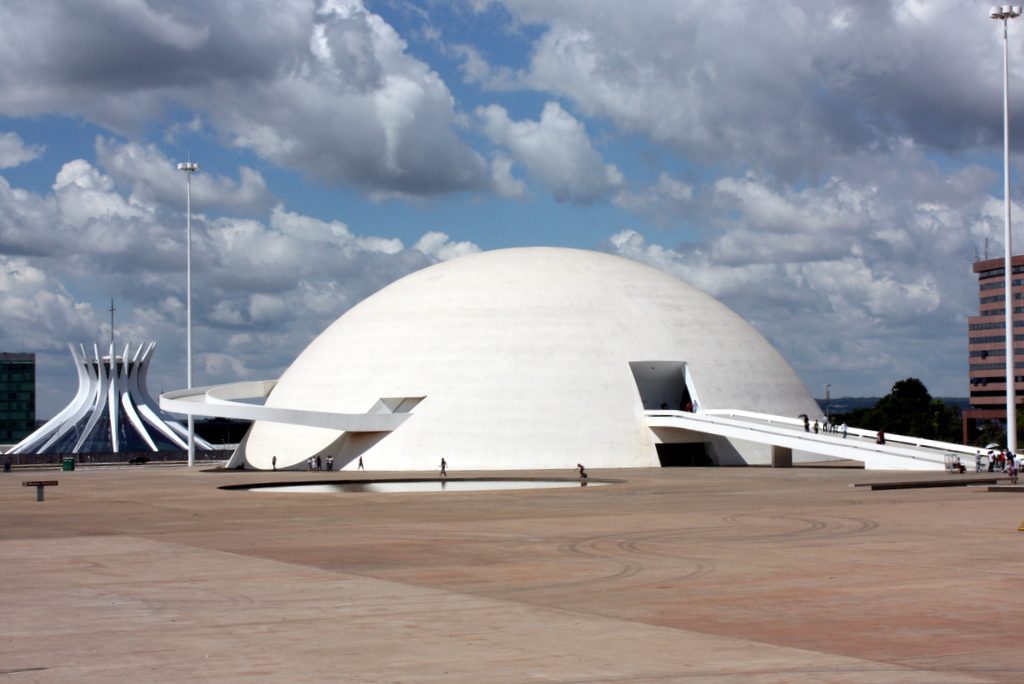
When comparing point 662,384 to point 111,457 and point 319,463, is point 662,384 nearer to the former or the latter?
point 319,463

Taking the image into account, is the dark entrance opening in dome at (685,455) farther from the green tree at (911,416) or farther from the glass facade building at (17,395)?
the glass facade building at (17,395)

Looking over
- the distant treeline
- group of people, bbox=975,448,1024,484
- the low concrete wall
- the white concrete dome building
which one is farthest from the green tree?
group of people, bbox=975,448,1024,484

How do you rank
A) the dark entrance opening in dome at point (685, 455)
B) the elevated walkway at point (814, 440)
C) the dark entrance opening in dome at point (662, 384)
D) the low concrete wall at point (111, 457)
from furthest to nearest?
1. the low concrete wall at point (111, 457)
2. the dark entrance opening in dome at point (662, 384)
3. the dark entrance opening in dome at point (685, 455)
4. the elevated walkway at point (814, 440)

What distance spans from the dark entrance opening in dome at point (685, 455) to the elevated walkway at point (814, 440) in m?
1.17

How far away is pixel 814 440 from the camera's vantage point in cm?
5162

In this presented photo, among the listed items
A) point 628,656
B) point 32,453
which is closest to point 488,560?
point 628,656

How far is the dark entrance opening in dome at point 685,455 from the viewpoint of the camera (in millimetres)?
59000

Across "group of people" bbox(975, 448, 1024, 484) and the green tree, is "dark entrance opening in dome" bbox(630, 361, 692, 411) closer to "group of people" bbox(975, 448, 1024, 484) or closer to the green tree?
"group of people" bbox(975, 448, 1024, 484)

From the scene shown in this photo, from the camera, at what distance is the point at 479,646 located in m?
12.0

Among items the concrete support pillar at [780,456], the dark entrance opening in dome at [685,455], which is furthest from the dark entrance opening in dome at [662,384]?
the concrete support pillar at [780,456]

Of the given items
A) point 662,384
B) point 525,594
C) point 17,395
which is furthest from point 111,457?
point 17,395

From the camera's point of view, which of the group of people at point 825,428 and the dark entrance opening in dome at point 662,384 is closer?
the group of people at point 825,428

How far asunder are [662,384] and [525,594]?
46.4 metres

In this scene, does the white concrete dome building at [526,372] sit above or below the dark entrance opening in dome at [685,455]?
above
